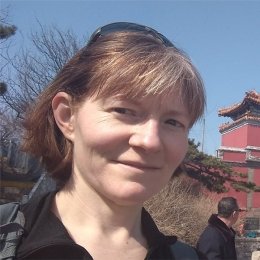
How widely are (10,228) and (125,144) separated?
0.97ft

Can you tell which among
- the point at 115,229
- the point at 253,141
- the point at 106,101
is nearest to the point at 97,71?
the point at 106,101

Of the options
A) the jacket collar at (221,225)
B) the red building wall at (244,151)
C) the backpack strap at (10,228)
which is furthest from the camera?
the red building wall at (244,151)

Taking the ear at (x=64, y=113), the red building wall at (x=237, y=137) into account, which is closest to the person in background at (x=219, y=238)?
the ear at (x=64, y=113)

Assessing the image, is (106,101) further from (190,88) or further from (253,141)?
(253,141)

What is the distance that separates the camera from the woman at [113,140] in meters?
0.86

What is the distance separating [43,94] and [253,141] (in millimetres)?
19482

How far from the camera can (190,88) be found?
3.13 feet

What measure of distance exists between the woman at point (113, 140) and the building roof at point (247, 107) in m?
20.0

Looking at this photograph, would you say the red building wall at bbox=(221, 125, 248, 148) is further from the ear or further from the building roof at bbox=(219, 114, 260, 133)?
the ear

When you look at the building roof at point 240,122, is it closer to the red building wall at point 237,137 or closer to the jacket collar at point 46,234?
the red building wall at point 237,137

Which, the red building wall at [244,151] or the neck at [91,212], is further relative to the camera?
the red building wall at [244,151]

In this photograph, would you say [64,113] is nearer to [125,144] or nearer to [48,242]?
[125,144]

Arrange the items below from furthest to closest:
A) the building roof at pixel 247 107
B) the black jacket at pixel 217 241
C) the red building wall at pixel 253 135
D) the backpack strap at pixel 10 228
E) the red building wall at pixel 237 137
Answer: the building roof at pixel 247 107 → the red building wall at pixel 237 137 → the red building wall at pixel 253 135 → the black jacket at pixel 217 241 → the backpack strap at pixel 10 228

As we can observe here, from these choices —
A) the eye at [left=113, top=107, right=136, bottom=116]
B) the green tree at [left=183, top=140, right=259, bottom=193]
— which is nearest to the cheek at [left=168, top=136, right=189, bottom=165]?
the eye at [left=113, top=107, right=136, bottom=116]
